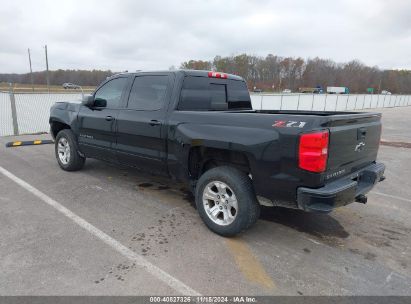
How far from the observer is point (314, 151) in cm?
297

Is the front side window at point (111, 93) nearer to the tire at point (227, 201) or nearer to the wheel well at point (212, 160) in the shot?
the wheel well at point (212, 160)

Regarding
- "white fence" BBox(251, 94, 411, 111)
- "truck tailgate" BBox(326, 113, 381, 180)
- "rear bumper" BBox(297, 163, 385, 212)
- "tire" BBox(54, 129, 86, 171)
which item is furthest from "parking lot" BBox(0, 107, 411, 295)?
"white fence" BBox(251, 94, 411, 111)

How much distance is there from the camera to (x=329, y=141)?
303cm

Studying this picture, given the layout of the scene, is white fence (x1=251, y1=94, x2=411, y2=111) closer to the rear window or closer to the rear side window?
the rear window

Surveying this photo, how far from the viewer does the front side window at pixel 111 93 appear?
5071mm

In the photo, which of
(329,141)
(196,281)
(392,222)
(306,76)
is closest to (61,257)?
(196,281)

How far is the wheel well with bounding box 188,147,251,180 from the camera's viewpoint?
3688 millimetres

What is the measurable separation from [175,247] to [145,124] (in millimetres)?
1785

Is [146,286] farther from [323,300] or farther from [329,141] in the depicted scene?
[329,141]

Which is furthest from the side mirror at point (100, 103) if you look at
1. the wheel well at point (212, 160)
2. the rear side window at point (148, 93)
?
the wheel well at point (212, 160)

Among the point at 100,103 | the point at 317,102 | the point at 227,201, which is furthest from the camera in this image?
the point at 317,102

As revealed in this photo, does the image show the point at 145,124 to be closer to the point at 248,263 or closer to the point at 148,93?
the point at 148,93

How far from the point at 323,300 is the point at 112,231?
233 cm

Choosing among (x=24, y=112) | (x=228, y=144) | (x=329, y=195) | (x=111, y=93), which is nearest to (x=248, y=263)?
(x=329, y=195)
